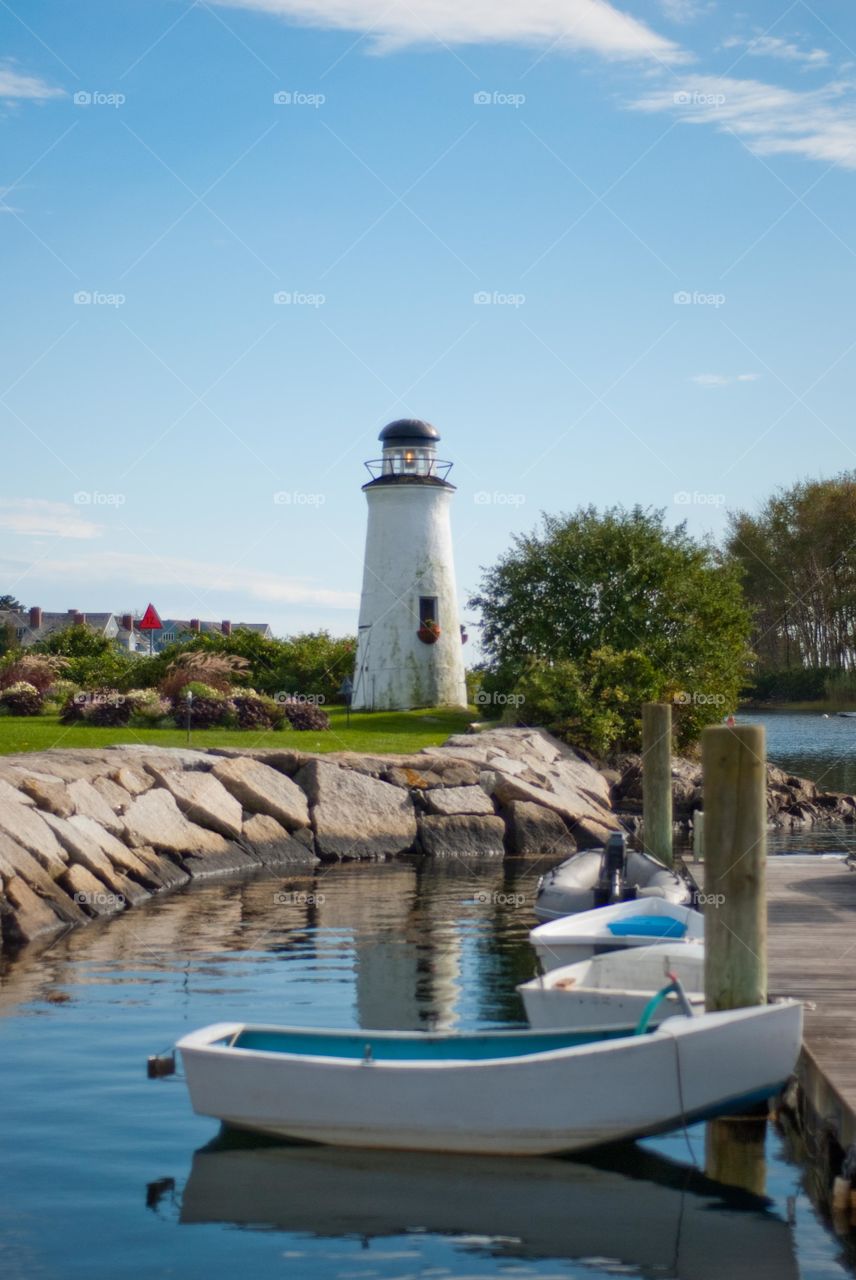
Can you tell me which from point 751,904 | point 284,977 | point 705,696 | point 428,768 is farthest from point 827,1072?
point 705,696

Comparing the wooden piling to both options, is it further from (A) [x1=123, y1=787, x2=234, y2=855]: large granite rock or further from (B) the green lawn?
(B) the green lawn

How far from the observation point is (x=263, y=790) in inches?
984

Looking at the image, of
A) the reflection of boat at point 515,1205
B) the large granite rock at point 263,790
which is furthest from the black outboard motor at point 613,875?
the large granite rock at point 263,790

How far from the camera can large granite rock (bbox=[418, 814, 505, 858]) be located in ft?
87.4

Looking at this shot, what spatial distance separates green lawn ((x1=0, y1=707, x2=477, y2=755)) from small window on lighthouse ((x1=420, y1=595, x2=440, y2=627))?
5.39 metres

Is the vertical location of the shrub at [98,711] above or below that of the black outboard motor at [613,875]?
above

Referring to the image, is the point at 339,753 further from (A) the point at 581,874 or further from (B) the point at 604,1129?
(B) the point at 604,1129

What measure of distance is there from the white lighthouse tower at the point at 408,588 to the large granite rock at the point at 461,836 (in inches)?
642

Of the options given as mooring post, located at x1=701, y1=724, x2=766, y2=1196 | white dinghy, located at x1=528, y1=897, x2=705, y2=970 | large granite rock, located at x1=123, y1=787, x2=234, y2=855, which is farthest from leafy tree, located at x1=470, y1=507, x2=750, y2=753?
mooring post, located at x1=701, y1=724, x2=766, y2=1196

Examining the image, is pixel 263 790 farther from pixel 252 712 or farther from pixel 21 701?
pixel 21 701

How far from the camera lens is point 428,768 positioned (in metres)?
28.3

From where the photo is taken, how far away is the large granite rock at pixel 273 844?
24.2m

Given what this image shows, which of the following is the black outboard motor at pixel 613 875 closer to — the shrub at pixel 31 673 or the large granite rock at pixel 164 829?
the large granite rock at pixel 164 829

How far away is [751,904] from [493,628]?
3012cm
